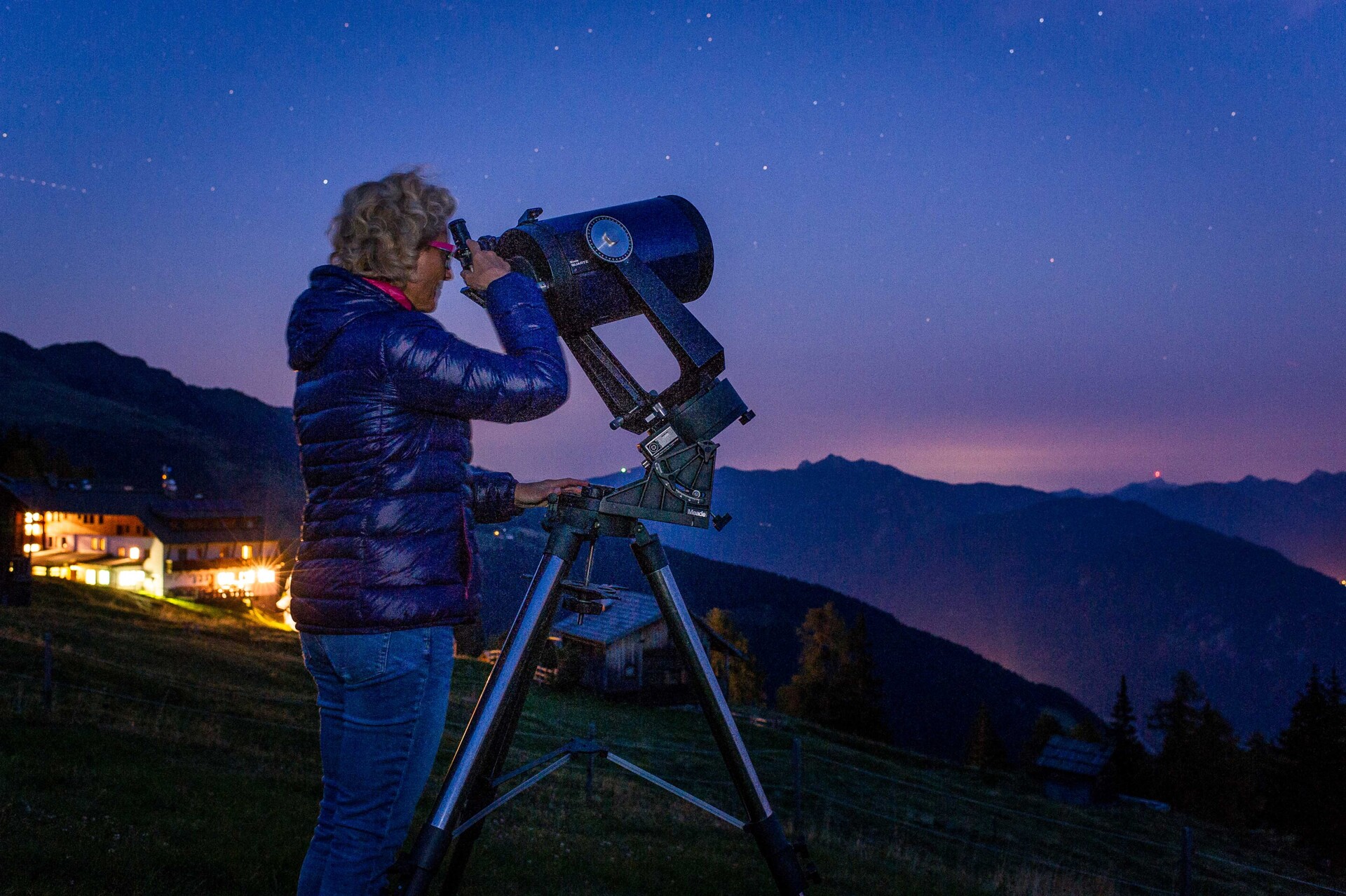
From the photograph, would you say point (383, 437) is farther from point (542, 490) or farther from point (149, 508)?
point (149, 508)

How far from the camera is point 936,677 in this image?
356ft

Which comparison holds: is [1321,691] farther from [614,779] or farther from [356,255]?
[356,255]

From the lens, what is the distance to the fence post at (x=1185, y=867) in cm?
761

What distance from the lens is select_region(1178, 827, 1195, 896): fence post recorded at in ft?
25.0

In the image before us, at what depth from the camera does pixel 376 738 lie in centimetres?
246

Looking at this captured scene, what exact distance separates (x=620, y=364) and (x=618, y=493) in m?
0.56

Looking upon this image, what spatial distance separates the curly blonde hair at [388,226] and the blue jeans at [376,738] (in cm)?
110

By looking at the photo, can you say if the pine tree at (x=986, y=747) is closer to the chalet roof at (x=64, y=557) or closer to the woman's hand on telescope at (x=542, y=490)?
the woman's hand on telescope at (x=542, y=490)

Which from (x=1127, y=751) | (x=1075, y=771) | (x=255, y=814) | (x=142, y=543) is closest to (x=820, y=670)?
(x=1075, y=771)

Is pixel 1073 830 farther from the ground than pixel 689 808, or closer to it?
closer to it

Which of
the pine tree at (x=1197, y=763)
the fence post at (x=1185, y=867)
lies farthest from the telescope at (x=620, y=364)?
the pine tree at (x=1197, y=763)

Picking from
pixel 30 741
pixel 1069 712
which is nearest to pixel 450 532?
pixel 30 741

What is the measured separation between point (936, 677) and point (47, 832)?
114 metres

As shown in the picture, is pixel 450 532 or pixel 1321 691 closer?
pixel 450 532
